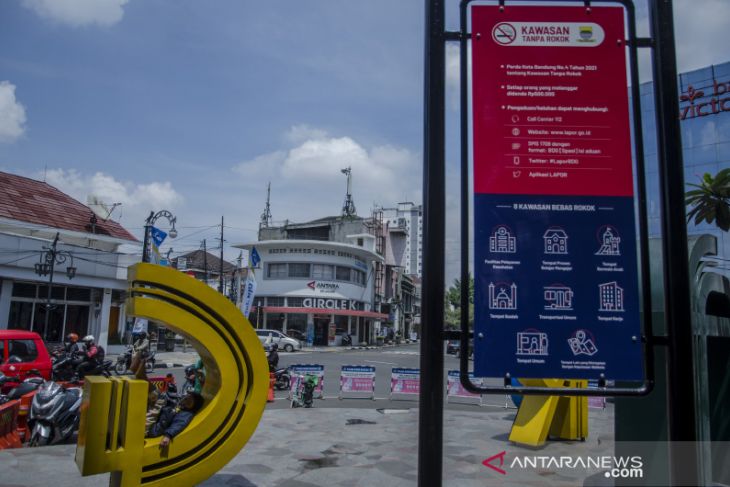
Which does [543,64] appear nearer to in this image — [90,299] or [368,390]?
[368,390]

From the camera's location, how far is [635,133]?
2846 mm

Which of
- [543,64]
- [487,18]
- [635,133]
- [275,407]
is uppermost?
[487,18]

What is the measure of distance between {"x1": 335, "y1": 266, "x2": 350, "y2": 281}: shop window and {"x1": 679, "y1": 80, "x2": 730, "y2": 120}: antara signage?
28645 mm

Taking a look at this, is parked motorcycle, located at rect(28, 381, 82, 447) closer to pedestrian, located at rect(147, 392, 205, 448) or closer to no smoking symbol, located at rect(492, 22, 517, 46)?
pedestrian, located at rect(147, 392, 205, 448)

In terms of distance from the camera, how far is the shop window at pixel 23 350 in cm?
1234

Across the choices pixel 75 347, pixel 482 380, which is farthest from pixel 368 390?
pixel 482 380

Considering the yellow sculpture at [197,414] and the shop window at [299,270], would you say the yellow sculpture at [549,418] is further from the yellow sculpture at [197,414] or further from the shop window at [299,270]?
the shop window at [299,270]

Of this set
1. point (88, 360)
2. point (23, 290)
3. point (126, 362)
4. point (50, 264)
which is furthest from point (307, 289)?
point (88, 360)

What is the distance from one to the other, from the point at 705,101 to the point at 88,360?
33.6 meters

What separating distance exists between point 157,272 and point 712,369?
223 inches

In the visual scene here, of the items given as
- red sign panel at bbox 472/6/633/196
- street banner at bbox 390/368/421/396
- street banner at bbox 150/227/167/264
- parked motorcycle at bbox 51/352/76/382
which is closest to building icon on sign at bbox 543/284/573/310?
red sign panel at bbox 472/6/633/196

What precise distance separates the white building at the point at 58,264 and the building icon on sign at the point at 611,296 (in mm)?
24444

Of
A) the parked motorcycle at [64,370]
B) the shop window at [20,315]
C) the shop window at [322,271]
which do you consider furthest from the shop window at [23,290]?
the shop window at [322,271]

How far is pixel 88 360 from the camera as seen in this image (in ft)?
47.3
